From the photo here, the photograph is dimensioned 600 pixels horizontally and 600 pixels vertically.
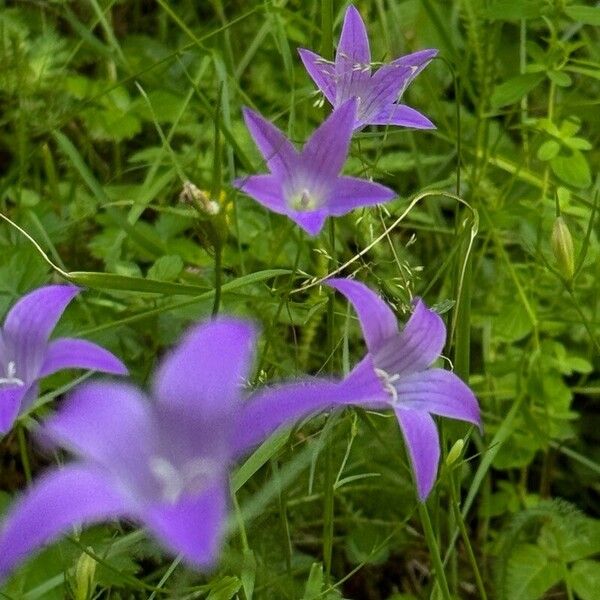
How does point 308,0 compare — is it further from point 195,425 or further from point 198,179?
point 195,425

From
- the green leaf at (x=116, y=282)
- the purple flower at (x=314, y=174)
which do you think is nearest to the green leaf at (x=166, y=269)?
the green leaf at (x=116, y=282)

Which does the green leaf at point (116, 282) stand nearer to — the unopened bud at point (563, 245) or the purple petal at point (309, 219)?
the purple petal at point (309, 219)

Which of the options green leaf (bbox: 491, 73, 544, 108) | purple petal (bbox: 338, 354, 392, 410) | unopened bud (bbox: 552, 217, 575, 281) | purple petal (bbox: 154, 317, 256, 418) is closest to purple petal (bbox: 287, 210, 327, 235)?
purple petal (bbox: 338, 354, 392, 410)

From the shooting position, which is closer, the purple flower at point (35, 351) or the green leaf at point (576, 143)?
the purple flower at point (35, 351)

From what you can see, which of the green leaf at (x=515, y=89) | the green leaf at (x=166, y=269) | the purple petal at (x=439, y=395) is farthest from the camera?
the green leaf at (x=515, y=89)

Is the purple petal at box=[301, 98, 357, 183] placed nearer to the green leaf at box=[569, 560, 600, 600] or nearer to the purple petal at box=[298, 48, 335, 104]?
the purple petal at box=[298, 48, 335, 104]

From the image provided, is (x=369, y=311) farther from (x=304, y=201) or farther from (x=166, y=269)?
(x=166, y=269)

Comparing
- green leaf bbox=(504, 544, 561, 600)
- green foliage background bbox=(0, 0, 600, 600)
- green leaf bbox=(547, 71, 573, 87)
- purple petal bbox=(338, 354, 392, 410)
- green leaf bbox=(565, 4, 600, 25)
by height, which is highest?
purple petal bbox=(338, 354, 392, 410)
